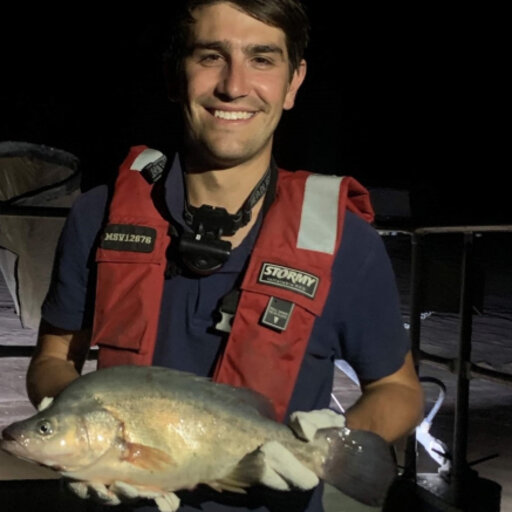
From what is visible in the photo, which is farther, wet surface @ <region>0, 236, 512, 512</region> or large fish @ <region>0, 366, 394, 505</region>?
wet surface @ <region>0, 236, 512, 512</region>

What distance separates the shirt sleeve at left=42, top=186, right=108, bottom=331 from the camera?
6.39 ft

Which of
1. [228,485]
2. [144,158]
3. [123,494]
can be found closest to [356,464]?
[228,485]

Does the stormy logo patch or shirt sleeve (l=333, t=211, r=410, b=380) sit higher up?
the stormy logo patch

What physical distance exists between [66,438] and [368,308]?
0.80 metres

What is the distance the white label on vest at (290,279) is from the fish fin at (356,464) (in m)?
0.36

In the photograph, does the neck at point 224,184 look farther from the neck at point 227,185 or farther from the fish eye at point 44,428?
the fish eye at point 44,428

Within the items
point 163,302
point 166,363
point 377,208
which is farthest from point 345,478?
point 377,208

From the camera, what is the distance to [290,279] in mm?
1860

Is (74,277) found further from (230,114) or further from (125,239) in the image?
(230,114)

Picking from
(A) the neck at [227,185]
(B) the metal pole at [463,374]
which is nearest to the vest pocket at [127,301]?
(A) the neck at [227,185]

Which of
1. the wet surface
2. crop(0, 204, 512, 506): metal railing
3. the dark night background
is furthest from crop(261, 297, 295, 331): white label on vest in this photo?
the dark night background

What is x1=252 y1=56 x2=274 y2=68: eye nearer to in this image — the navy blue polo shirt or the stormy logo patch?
the navy blue polo shirt

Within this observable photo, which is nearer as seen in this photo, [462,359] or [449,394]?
[462,359]

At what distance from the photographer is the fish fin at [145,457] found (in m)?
1.55
